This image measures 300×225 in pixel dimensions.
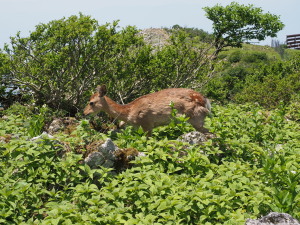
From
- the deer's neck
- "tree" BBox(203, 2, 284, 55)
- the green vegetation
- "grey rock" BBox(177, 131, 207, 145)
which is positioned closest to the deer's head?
the deer's neck

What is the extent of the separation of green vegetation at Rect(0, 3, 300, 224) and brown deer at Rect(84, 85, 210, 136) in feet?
1.74

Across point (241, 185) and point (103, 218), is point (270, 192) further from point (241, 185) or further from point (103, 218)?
point (103, 218)

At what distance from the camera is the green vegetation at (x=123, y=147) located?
4938 millimetres

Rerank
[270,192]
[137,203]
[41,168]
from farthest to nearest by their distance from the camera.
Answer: [41,168] → [270,192] → [137,203]

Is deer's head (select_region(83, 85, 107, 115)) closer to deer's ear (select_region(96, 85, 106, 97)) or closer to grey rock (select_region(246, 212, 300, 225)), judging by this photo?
deer's ear (select_region(96, 85, 106, 97))

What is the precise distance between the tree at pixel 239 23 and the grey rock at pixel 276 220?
84.9 ft

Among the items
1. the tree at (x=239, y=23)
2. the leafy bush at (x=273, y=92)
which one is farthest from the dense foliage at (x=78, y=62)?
the tree at (x=239, y=23)

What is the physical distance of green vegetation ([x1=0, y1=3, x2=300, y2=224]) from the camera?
4938mm

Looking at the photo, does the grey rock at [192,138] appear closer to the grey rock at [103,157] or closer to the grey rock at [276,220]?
the grey rock at [103,157]

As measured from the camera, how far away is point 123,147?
24.2 feet

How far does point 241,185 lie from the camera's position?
5.52 metres

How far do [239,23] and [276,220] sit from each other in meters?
27.2

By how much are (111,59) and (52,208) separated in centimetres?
709

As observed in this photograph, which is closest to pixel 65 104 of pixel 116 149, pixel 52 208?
pixel 116 149
